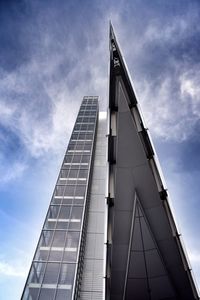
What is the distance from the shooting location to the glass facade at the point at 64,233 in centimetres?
1374

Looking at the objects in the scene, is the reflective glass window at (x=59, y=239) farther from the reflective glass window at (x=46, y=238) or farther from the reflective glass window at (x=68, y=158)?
the reflective glass window at (x=68, y=158)

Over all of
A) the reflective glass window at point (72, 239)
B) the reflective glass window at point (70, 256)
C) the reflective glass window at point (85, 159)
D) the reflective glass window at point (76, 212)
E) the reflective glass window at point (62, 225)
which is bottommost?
the reflective glass window at point (70, 256)

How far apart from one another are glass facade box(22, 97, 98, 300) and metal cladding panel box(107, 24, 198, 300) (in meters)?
8.93

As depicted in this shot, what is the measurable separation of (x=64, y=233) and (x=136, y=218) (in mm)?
11984

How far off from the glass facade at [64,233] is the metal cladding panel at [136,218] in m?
8.93

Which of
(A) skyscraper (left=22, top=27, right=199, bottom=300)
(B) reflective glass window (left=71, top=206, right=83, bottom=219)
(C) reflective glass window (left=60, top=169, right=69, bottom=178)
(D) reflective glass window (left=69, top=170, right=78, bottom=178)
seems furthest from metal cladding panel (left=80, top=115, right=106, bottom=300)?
(A) skyscraper (left=22, top=27, right=199, bottom=300)

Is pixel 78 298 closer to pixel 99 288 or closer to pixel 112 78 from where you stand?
pixel 99 288

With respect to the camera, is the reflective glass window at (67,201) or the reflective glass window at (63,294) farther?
the reflective glass window at (67,201)

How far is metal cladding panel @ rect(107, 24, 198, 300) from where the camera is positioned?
626cm

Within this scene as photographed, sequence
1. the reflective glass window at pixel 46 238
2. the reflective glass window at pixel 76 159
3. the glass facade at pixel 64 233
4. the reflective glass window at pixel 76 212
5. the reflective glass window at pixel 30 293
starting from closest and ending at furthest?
1. the reflective glass window at pixel 30 293
2. the glass facade at pixel 64 233
3. the reflective glass window at pixel 46 238
4. the reflective glass window at pixel 76 212
5. the reflective glass window at pixel 76 159

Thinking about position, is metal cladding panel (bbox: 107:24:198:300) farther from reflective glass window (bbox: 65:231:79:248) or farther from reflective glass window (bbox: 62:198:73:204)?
reflective glass window (bbox: 62:198:73:204)

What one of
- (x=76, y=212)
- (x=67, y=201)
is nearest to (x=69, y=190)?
(x=67, y=201)

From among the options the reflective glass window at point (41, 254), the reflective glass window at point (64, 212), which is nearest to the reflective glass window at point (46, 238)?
the reflective glass window at point (41, 254)

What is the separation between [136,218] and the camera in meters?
6.94
